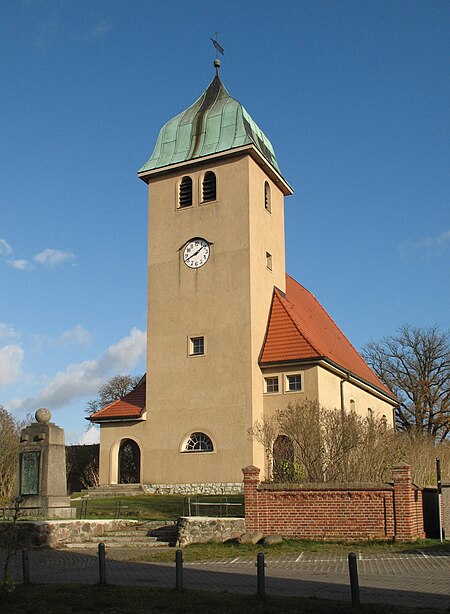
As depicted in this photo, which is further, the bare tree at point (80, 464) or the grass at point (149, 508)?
the bare tree at point (80, 464)

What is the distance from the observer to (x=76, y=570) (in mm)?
13305

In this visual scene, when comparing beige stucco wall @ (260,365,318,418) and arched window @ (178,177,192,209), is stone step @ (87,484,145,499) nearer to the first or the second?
beige stucco wall @ (260,365,318,418)

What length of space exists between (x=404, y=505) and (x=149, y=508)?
10018 mm

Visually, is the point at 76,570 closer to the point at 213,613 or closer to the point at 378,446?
the point at 213,613

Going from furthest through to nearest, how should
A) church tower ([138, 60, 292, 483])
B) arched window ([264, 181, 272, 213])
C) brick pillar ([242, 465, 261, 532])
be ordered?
arched window ([264, 181, 272, 213]) → church tower ([138, 60, 292, 483]) → brick pillar ([242, 465, 261, 532])

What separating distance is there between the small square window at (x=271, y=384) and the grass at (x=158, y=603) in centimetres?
1980

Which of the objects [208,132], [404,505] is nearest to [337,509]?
[404,505]

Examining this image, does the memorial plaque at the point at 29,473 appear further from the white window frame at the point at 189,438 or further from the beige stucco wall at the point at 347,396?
the beige stucco wall at the point at 347,396

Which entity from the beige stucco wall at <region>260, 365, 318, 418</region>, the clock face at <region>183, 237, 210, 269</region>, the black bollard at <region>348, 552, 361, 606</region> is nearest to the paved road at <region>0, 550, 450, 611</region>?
the black bollard at <region>348, 552, 361, 606</region>

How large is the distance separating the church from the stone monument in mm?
10314

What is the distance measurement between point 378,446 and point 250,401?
1070 cm

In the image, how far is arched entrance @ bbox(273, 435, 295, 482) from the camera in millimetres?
19062

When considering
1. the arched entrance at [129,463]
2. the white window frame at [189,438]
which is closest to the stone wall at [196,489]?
the white window frame at [189,438]

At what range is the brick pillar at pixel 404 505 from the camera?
15.4m
